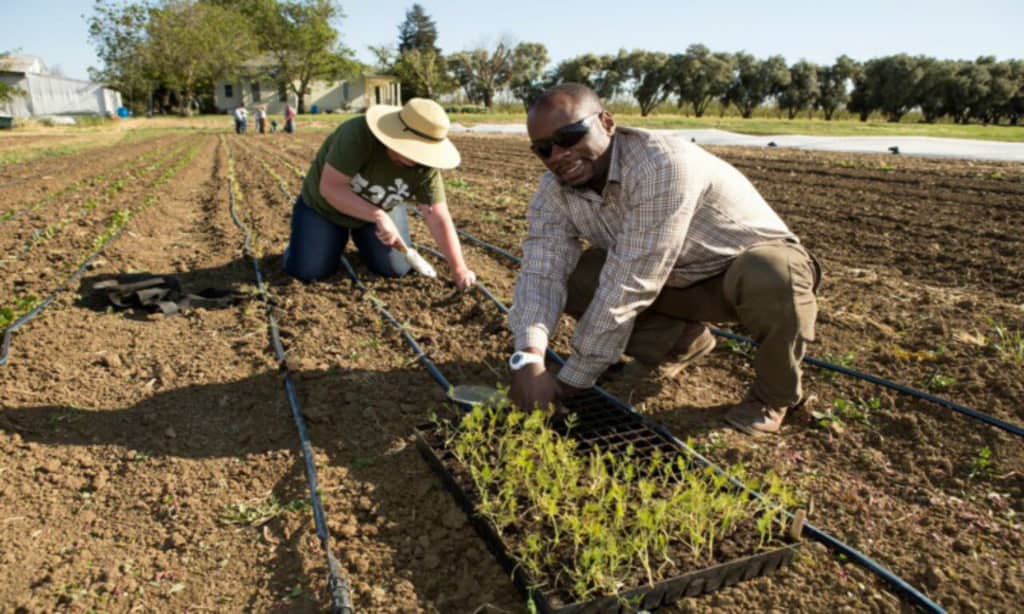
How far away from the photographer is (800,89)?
1719 inches

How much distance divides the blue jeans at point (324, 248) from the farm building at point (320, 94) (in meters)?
47.8

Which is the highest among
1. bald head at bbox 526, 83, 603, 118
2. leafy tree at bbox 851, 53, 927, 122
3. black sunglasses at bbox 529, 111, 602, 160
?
leafy tree at bbox 851, 53, 927, 122

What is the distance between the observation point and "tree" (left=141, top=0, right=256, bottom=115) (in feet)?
136

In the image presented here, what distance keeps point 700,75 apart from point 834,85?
28.7ft

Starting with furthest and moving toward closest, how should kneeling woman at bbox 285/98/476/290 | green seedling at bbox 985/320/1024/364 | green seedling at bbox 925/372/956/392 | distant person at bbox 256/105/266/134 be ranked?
distant person at bbox 256/105/266/134 < kneeling woman at bbox 285/98/476/290 < green seedling at bbox 985/320/1024/364 < green seedling at bbox 925/372/956/392

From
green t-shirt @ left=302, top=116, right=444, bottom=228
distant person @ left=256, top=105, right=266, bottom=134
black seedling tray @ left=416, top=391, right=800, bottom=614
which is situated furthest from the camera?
distant person @ left=256, top=105, right=266, bottom=134

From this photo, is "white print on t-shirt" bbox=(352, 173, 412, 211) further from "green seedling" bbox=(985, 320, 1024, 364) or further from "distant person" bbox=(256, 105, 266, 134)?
"distant person" bbox=(256, 105, 266, 134)

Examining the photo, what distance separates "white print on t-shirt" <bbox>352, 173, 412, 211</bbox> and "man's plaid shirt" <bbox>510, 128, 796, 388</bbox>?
164 cm

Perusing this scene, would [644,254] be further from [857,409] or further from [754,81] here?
[754,81]

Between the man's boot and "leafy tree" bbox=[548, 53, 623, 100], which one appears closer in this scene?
the man's boot

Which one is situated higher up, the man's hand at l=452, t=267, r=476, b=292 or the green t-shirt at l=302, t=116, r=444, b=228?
the green t-shirt at l=302, t=116, r=444, b=228

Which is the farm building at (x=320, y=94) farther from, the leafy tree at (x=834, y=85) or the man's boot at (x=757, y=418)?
the man's boot at (x=757, y=418)

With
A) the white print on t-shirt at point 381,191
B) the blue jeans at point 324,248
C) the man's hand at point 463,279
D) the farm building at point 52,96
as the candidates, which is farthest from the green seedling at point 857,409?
the farm building at point 52,96

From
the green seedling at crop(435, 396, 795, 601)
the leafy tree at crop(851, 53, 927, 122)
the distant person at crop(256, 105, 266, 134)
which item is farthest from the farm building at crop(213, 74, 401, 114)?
the green seedling at crop(435, 396, 795, 601)
